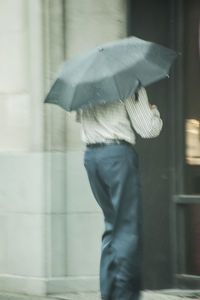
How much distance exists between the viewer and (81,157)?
245 inches

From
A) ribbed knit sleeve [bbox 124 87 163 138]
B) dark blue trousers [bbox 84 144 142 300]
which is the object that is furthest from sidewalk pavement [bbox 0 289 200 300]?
ribbed knit sleeve [bbox 124 87 163 138]

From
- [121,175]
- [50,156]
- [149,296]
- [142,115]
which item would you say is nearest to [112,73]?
[142,115]

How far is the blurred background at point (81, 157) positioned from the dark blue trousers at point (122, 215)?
134 cm

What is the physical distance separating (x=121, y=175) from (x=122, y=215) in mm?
269

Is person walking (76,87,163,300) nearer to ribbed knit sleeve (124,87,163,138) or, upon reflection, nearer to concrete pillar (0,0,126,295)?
ribbed knit sleeve (124,87,163,138)

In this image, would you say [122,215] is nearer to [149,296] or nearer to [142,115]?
[142,115]

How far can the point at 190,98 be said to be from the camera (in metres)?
6.16

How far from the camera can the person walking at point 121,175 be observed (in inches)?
188

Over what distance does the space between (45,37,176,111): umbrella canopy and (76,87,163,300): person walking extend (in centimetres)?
15

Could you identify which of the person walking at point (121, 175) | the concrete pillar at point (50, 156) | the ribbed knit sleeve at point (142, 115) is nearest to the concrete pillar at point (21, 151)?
the concrete pillar at point (50, 156)

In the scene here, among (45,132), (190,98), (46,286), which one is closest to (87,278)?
(46,286)

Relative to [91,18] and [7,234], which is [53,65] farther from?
[7,234]

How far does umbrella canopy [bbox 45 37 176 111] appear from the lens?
4.66 m

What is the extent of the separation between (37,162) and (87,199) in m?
0.52
